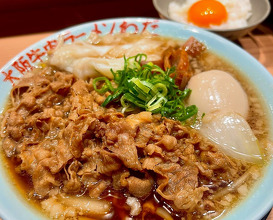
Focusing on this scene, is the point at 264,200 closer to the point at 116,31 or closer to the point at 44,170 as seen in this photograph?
the point at 44,170

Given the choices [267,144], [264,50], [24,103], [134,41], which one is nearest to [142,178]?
[267,144]

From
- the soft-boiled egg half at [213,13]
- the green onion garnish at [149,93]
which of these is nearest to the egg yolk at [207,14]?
the soft-boiled egg half at [213,13]

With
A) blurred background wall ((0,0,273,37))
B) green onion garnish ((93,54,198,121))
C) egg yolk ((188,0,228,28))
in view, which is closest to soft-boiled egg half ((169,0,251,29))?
egg yolk ((188,0,228,28))

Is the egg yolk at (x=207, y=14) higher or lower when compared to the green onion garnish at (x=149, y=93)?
higher

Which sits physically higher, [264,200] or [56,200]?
[264,200]

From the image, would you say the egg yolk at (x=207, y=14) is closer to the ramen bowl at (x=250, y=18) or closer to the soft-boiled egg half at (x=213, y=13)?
the soft-boiled egg half at (x=213, y=13)

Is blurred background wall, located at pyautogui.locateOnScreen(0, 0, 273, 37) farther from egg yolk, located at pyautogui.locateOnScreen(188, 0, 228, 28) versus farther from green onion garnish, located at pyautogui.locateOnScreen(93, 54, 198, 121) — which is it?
green onion garnish, located at pyautogui.locateOnScreen(93, 54, 198, 121)

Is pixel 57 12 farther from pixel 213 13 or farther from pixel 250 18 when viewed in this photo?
pixel 250 18
